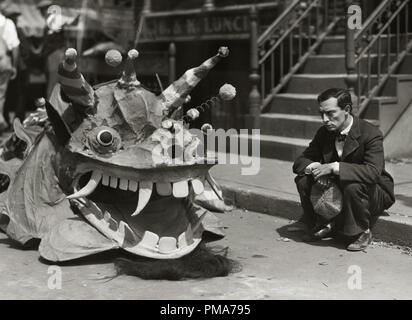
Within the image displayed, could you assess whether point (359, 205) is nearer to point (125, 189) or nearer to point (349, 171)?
point (349, 171)

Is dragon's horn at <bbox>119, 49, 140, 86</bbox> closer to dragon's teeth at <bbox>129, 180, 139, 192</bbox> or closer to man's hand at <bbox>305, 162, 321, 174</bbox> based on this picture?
dragon's teeth at <bbox>129, 180, 139, 192</bbox>

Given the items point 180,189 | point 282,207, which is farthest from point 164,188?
point 282,207

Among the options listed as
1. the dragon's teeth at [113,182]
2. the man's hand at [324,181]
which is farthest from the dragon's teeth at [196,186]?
the man's hand at [324,181]

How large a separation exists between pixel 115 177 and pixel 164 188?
357 millimetres

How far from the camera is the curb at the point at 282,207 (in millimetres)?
6086

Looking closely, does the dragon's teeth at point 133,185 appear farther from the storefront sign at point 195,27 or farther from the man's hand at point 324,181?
the storefront sign at point 195,27

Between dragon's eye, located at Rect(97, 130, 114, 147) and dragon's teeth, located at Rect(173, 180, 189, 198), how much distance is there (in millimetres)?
564

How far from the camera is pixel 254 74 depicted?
10.7m

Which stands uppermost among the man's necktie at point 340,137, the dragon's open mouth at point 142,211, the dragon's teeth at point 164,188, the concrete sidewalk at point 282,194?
the man's necktie at point 340,137

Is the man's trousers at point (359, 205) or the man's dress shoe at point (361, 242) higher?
the man's trousers at point (359, 205)

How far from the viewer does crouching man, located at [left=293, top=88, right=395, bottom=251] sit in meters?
5.86

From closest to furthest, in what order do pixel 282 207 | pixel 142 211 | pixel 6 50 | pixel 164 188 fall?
pixel 164 188
pixel 142 211
pixel 282 207
pixel 6 50

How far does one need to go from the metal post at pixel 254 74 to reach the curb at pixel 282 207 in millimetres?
2617

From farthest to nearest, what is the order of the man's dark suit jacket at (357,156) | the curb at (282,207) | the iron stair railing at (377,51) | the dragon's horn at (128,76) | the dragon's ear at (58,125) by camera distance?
the iron stair railing at (377,51) < the curb at (282,207) < the man's dark suit jacket at (357,156) < the dragon's ear at (58,125) < the dragon's horn at (128,76)
